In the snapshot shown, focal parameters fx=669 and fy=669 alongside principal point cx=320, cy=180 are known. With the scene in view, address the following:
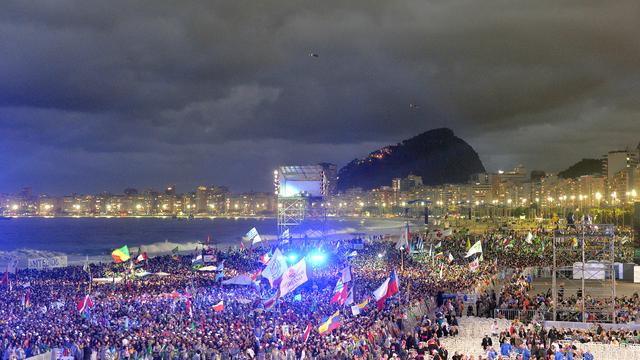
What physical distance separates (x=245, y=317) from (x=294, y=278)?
2.64 metres

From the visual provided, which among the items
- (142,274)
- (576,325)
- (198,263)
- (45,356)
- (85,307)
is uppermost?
(85,307)

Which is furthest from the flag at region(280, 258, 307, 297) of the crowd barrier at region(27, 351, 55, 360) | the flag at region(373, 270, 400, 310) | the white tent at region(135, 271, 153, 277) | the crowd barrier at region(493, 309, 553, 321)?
the white tent at region(135, 271, 153, 277)

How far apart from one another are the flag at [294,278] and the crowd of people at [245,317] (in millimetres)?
1134

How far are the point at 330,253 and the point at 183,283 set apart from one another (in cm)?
2026

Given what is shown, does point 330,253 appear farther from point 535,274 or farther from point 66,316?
point 66,316

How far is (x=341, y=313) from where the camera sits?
82.8ft

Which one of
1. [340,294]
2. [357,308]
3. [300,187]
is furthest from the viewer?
[300,187]

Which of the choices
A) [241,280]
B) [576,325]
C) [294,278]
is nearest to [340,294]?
[294,278]

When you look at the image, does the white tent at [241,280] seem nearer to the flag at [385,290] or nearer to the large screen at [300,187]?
the flag at [385,290]

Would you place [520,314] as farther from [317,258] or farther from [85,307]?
[317,258]

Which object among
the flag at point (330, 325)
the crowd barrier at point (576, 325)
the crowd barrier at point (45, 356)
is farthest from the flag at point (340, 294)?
the crowd barrier at point (45, 356)

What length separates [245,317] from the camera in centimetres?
2509

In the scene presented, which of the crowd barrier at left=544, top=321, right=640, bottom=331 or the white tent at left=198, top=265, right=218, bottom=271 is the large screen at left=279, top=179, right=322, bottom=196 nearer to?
the white tent at left=198, top=265, right=218, bottom=271

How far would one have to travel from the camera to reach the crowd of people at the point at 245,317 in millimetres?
20109
